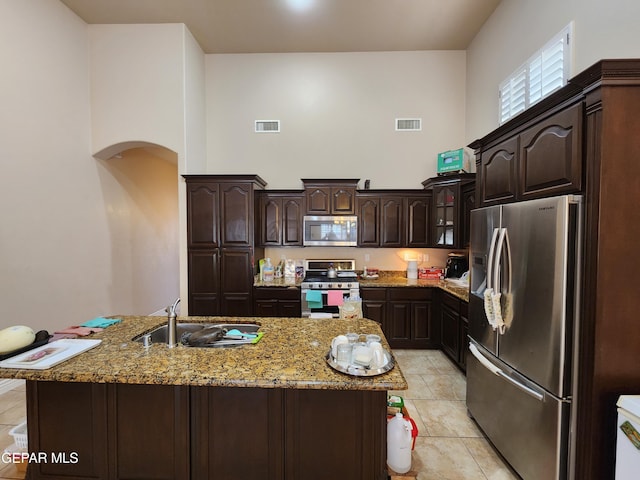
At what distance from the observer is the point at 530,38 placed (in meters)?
3.05

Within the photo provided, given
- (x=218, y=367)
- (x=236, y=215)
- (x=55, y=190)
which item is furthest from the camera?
(x=236, y=215)

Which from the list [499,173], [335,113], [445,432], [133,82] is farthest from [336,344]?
[133,82]

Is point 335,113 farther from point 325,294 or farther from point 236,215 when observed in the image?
point 325,294

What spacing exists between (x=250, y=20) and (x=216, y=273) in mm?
3505

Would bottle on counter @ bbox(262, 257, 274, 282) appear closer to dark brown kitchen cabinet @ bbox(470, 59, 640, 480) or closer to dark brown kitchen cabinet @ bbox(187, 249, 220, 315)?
dark brown kitchen cabinet @ bbox(187, 249, 220, 315)

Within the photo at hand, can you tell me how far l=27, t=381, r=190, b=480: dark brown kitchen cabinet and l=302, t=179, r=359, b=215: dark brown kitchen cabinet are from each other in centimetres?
314

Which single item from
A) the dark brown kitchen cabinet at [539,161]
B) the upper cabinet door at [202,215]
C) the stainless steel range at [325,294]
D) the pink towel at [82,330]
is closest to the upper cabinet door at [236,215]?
the upper cabinet door at [202,215]

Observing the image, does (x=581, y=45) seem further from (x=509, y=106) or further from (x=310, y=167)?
(x=310, y=167)

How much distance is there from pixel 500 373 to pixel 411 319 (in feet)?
6.51

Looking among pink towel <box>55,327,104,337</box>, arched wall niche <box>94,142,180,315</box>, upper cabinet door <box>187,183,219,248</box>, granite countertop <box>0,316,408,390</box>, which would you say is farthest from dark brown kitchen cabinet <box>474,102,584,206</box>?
arched wall niche <box>94,142,180,315</box>

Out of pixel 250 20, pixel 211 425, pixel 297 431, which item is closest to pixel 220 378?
pixel 211 425

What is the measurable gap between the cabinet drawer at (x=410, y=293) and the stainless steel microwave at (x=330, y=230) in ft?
2.99

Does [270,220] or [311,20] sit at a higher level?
[311,20]

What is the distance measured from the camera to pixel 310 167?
4691 millimetres
